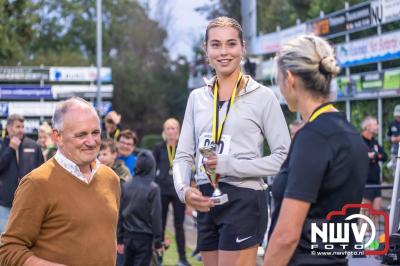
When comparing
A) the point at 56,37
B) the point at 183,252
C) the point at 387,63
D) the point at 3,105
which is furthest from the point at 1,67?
the point at 56,37

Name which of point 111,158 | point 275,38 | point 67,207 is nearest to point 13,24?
point 275,38

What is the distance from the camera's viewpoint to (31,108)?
31.9 meters

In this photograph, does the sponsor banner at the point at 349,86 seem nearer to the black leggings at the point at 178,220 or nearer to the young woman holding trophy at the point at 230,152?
Answer: the black leggings at the point at 178,220

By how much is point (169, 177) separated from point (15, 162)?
238cm

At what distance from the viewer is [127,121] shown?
198ft

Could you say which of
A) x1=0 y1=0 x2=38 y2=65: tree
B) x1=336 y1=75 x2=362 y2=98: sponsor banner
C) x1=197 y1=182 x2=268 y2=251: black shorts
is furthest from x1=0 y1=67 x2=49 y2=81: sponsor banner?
x1=197 y1=182 x2=268 y2=251: black shorts

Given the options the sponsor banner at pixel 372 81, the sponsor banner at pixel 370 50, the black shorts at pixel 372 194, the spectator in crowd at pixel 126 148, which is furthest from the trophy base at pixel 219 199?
the sponsor banner at pixel 372 81

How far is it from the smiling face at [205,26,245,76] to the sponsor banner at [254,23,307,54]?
21822 mm

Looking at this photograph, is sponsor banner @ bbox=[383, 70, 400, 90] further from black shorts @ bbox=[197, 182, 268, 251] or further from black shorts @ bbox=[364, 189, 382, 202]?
black shorts @ bbox=[197, 182, 268, 251]

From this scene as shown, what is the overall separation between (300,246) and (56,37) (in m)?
70.7

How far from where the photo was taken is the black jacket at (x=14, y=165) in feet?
38.7

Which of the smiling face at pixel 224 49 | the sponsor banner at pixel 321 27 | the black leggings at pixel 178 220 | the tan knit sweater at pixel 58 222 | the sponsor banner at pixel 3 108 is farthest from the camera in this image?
the sponsor banner at pixel 3 108

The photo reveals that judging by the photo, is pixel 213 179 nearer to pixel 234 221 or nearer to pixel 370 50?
pixel 234 221

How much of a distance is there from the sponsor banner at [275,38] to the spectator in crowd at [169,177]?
14.7 meters
